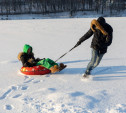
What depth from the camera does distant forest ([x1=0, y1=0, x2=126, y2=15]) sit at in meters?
39.1

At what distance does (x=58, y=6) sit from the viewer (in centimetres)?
4047

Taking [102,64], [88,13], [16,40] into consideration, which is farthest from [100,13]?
[102,64]

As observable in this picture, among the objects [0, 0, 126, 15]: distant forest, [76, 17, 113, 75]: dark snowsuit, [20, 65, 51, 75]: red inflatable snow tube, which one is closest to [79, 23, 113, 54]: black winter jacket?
[76, 17, 113, 75]: dark snowsuit

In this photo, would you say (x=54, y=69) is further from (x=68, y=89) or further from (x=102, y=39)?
(x=102, y=39)

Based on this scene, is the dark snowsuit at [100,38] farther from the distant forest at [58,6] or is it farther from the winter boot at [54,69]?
the distant forest at [58,6]

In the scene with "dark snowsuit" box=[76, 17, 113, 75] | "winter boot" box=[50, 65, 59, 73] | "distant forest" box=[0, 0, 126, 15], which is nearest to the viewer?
"dark snowsuit" box=[76, 17, 113, 75]

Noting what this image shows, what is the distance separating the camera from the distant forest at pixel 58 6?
39.1 m

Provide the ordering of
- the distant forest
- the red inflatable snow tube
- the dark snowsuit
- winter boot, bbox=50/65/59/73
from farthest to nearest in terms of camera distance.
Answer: the distant forest < the red inflatable snow tube < winter boot, bbox=50/65/59/73 < the dark snowsuit

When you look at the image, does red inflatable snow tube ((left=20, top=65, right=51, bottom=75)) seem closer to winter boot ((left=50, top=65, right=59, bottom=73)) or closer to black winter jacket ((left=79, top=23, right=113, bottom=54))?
winter boot ((left=50, top=65, right=59, bottom=73))

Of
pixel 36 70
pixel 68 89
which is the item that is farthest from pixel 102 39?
pixel 36 70

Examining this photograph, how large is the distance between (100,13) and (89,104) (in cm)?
3672

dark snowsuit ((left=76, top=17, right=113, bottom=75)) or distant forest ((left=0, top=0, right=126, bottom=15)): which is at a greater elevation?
distant forest ((left=0, top=0, right=126, bottom=15))

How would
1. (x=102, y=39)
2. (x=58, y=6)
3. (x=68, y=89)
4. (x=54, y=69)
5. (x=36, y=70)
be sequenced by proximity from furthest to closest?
(x=58, y=6), (x=36, y=70), (x=54, y=69), (x=102, y=39), (x=68, y=89)

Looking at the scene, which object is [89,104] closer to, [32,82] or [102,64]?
[32,82]
